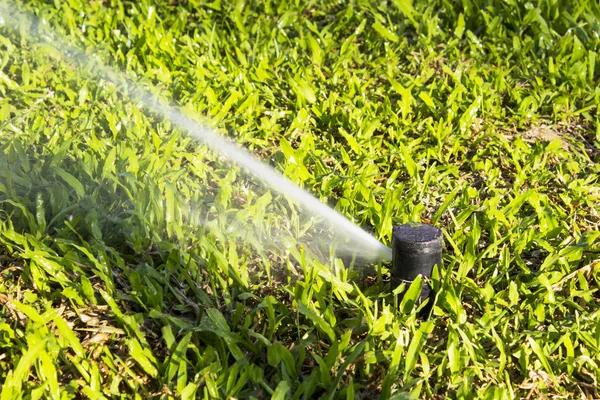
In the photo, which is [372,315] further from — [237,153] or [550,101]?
[550,101]

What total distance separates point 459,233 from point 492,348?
1.92 feet

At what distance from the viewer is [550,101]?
12.6ft

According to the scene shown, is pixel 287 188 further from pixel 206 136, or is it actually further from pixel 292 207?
pixel 206 136

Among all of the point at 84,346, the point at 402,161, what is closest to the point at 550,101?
the point at 402,161

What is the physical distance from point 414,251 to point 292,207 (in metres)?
0.76

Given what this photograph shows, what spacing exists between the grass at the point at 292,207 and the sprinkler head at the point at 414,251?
0.11m

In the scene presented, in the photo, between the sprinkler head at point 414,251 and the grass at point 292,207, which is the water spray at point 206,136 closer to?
the grass at point 292,207

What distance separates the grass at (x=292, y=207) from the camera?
7.82ft

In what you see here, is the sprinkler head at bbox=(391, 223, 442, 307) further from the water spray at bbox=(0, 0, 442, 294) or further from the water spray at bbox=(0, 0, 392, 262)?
the water spray at bbox=(0, 0, 392, 262)

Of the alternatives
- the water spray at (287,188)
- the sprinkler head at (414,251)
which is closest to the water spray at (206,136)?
the water spray at (287,188)

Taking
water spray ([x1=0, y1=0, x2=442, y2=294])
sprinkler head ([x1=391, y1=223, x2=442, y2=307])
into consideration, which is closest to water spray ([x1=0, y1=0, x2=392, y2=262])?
water spray ([x1=0, y1=0, x2=442, y2=294])

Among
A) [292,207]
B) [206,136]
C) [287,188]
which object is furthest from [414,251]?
[206,136]

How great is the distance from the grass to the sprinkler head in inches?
4.3

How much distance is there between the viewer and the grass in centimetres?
238
